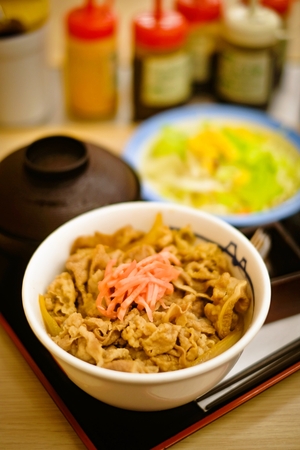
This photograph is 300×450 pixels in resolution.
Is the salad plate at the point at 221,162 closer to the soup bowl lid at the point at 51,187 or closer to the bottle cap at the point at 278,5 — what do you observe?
the soup bowl lid at the point at 51,187

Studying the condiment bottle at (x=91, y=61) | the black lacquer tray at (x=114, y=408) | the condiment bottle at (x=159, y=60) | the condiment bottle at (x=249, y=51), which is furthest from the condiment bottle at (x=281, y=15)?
the black lacquer tray at (x=114, y=408)

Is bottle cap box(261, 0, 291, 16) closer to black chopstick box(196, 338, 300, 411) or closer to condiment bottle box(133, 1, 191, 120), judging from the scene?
condiment bottle box(133, 1, 191, 120)

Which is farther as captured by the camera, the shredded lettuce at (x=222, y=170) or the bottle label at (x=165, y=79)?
the bottle label at (x=165, y=79)

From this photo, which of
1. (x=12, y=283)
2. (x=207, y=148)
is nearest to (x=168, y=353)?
(x=12, y=283)

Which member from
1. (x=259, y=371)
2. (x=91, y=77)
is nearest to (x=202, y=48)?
(x=91, y=77)

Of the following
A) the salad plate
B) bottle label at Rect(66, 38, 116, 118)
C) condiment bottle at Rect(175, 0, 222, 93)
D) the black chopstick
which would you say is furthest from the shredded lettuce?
the black chopstick

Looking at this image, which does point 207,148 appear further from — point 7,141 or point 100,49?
point 7,141

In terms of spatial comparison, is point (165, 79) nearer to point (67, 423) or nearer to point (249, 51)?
point (249, 51)
